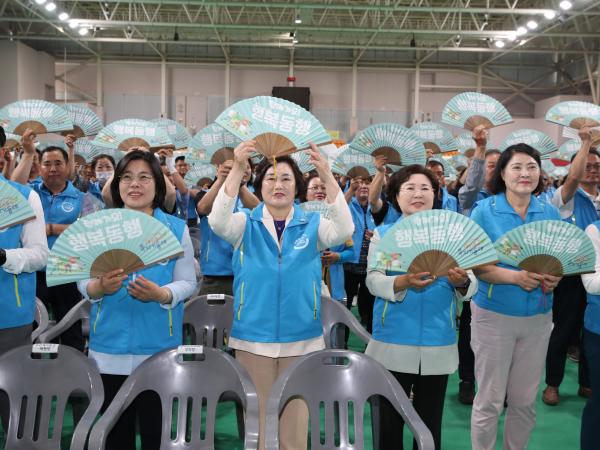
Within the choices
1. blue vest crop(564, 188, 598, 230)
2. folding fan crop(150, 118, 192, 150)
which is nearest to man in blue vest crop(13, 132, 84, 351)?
folding fan crop(150, 118, 192, 150)

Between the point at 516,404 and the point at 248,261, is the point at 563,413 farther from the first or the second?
the point at 248,261

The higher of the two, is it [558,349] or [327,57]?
[327,57]

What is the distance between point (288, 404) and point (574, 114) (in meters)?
2.82

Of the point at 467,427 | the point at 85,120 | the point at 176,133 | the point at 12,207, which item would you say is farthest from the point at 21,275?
the point at 176,133

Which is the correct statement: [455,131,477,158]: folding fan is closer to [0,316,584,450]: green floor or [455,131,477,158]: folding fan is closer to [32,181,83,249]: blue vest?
[0,316,584,450]: green floor

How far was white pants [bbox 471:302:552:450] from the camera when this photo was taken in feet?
7.54

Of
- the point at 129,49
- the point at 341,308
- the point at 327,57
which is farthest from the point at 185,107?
the point at 341,308

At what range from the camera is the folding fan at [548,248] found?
83.7 inches

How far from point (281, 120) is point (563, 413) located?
2593 mm

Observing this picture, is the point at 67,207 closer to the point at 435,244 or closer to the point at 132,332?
the point at 132,332

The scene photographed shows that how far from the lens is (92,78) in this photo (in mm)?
16109

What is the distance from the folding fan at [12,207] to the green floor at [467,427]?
4.29 ft

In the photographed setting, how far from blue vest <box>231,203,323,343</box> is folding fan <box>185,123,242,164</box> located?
192 cm

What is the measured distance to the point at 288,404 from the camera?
2260 millimetres
